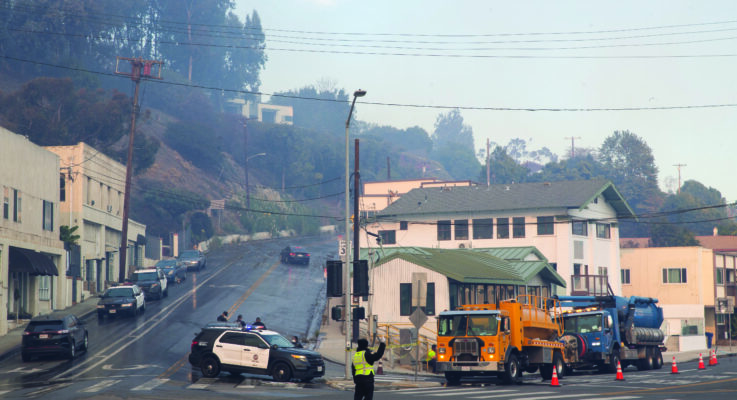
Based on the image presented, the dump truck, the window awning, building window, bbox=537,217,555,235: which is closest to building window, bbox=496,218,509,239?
building window, bbox=537,217,555,235

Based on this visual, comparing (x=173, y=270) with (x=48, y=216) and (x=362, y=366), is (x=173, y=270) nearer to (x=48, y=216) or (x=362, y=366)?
(x=48, y=216)

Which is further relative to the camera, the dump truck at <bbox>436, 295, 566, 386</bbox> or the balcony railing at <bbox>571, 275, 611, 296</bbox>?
the balcony railing at <bbox>571, 275, 611, 296</bbox>

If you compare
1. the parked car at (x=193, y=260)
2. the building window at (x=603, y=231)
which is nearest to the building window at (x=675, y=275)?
the building window at (x=603, y=231)

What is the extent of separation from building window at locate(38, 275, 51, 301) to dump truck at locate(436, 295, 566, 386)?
2986 cm

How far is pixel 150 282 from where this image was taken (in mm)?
56219

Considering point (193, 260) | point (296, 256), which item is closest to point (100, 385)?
point (193, 260)

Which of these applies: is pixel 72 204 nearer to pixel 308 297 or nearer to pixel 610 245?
pixel 308 297

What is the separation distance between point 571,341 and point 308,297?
28.8m

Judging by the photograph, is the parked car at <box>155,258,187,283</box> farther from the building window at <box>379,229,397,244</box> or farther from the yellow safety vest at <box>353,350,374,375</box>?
the yellow safety vest at <box>353,350,374,375</box>

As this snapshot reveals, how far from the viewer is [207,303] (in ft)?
180

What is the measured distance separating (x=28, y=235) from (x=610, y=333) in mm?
31336

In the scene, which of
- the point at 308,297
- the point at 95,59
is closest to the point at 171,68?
the point at 95,59

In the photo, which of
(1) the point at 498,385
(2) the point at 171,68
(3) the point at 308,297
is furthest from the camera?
(2) the point at 171,68

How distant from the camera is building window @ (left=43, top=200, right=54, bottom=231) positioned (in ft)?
169
